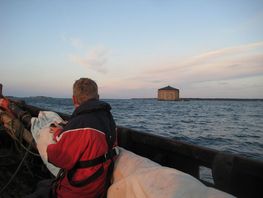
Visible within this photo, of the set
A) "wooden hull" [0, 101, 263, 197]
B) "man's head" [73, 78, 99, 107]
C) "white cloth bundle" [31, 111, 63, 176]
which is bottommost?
"wooden hull" [0, 101, 263, 197]

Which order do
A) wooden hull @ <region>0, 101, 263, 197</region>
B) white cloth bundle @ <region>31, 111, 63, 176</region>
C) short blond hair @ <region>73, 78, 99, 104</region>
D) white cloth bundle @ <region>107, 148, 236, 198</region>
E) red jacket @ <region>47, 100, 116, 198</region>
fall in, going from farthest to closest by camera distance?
1. white cloth bundle @ <region>31, 111, 63, 176</region>
2. wooden hull @ <region>0, 101, 263, 197</region>
3. short blond hair @ <region>73, 78, 99, 104</region>
4. red jacket @ <region>47, 100, 116, 198</region>
5. white cloth bundle @ <region>107, 148, 236, 198</region>

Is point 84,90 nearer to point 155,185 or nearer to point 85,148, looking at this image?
point 85,148

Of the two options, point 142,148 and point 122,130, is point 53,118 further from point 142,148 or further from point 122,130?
point 142,148

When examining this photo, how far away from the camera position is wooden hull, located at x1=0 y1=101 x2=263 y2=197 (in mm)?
2877

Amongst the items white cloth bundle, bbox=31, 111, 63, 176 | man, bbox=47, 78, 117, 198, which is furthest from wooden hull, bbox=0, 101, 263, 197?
man, bbox=47, 78, 117, 198

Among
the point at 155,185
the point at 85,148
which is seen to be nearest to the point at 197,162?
the point at 155,185

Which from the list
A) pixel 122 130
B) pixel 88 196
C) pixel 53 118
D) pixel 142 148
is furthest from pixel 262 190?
pixel 53 118

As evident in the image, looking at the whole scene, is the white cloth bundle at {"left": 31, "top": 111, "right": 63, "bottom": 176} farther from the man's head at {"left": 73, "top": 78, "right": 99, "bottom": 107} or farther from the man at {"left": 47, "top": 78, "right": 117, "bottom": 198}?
the man's head at {"left": 73, "top": 78, "right": 99, "bottom": 107}

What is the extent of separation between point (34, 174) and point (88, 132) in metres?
3.40

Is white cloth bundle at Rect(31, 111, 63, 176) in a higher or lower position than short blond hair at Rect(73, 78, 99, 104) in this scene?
lower

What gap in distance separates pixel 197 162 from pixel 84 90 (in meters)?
2.19

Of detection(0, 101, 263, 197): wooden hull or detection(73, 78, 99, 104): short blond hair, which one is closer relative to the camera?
detection(73, 78, 99, 104): short blond hair

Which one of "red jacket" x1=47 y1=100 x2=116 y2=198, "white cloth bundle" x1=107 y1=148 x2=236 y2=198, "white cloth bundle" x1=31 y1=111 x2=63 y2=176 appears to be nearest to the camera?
"white cloth bundle" x1=107 y1=148 x2=236 y2=198

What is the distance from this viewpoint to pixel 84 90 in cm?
255
